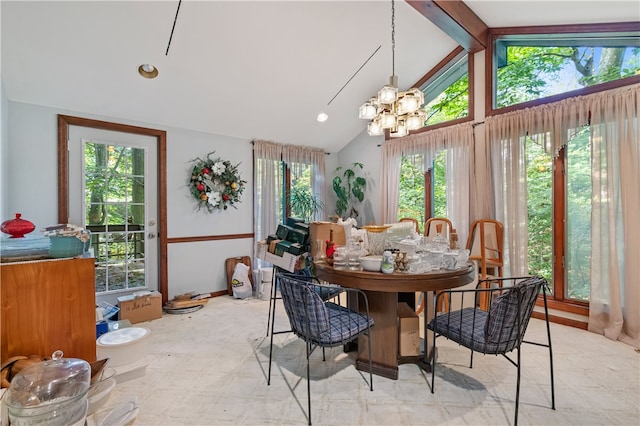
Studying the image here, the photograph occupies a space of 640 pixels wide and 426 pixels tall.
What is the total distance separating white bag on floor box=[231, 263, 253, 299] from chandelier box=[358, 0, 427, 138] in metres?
2.53

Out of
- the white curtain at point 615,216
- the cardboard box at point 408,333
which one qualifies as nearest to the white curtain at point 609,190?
the white curtain at point 615,216

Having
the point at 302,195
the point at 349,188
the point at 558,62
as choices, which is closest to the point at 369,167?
the point at 349,188

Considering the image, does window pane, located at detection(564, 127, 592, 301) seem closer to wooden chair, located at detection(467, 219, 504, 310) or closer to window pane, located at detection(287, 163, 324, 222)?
Answer: wooden chair, located at detection(467, 219, 504, 310)

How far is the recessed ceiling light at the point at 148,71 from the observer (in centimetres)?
286

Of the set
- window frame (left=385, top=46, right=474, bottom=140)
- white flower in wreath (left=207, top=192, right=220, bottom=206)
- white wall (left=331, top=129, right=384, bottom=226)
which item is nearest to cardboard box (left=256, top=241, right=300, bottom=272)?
white flower in wreath (left=207, top=192, right=220, bottom=206)

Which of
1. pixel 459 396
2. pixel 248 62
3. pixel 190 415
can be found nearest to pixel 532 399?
pixel 459 396

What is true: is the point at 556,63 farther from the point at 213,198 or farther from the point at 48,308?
the point at 48,308

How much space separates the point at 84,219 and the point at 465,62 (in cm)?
486

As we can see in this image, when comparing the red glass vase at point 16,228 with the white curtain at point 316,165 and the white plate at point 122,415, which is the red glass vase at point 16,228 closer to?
the white plate at point 122,415

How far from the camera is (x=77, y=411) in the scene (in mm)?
1201

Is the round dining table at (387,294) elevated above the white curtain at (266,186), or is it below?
below

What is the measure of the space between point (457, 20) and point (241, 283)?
3850mm

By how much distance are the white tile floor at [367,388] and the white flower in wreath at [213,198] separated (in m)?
1.71

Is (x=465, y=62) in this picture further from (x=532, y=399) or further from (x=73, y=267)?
(x=73, y=267)
